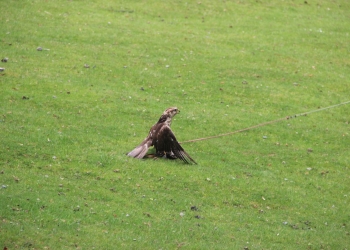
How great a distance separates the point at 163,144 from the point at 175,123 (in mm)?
2949

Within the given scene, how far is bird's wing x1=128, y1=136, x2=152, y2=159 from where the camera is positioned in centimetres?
1510

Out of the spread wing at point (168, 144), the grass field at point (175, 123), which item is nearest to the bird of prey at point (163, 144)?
the spread wing at point (168, 144)

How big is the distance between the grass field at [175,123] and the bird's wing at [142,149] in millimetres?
327

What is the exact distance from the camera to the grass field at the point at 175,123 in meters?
12.1

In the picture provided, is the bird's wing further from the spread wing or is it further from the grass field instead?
the grass field

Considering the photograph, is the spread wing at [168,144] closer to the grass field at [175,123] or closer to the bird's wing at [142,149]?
the bird's wing at [142,149]

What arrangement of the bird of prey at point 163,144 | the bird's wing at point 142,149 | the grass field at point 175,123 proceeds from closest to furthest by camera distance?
the grass field at point 175,123, the bird's wing at point 142,149, the bird of prey at point 163,144

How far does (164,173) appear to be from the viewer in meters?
14.5

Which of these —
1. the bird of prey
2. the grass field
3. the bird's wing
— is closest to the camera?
the grass field

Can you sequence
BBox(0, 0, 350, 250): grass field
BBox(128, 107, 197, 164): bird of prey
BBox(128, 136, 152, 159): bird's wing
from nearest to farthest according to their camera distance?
BBox(0, 0, 350, 250): grass field < BBox(128, 136, 152, 159): bird's wing < BBox(128, 107, 197, 164): bird of prey

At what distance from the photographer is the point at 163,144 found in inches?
606

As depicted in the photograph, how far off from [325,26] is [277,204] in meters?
16.4

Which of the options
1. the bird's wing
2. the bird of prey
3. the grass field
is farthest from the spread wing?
the grass field

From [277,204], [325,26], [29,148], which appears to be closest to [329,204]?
[277,204]
